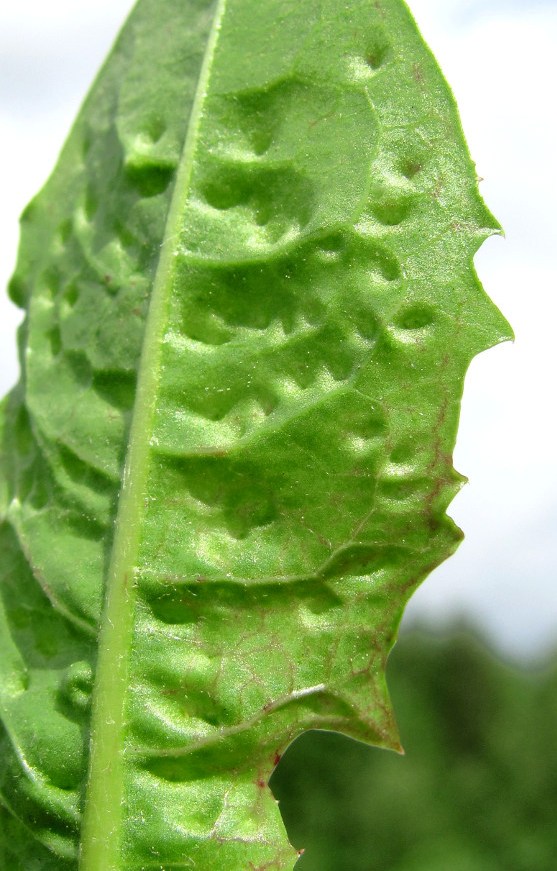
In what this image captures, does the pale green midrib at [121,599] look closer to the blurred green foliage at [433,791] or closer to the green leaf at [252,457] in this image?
the green leaf at [252,457]

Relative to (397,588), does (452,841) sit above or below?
below

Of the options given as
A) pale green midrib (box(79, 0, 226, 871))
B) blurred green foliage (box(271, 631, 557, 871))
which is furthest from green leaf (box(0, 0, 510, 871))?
blurred green foliage (box(271, 631, 557, 871))

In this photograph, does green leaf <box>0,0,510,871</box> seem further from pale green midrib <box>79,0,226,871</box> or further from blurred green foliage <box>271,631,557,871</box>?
blurred green foliage <box>271,631,557,871</box>

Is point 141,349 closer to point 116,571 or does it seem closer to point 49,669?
point 116,571

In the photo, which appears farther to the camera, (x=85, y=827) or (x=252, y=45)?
(x=252, y=45)

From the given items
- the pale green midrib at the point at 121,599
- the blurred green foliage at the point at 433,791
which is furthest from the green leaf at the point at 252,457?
the blurred green foliage at the point at 433,791

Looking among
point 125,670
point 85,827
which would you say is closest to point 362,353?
point 125,670

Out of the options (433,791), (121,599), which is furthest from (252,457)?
(433,791)
